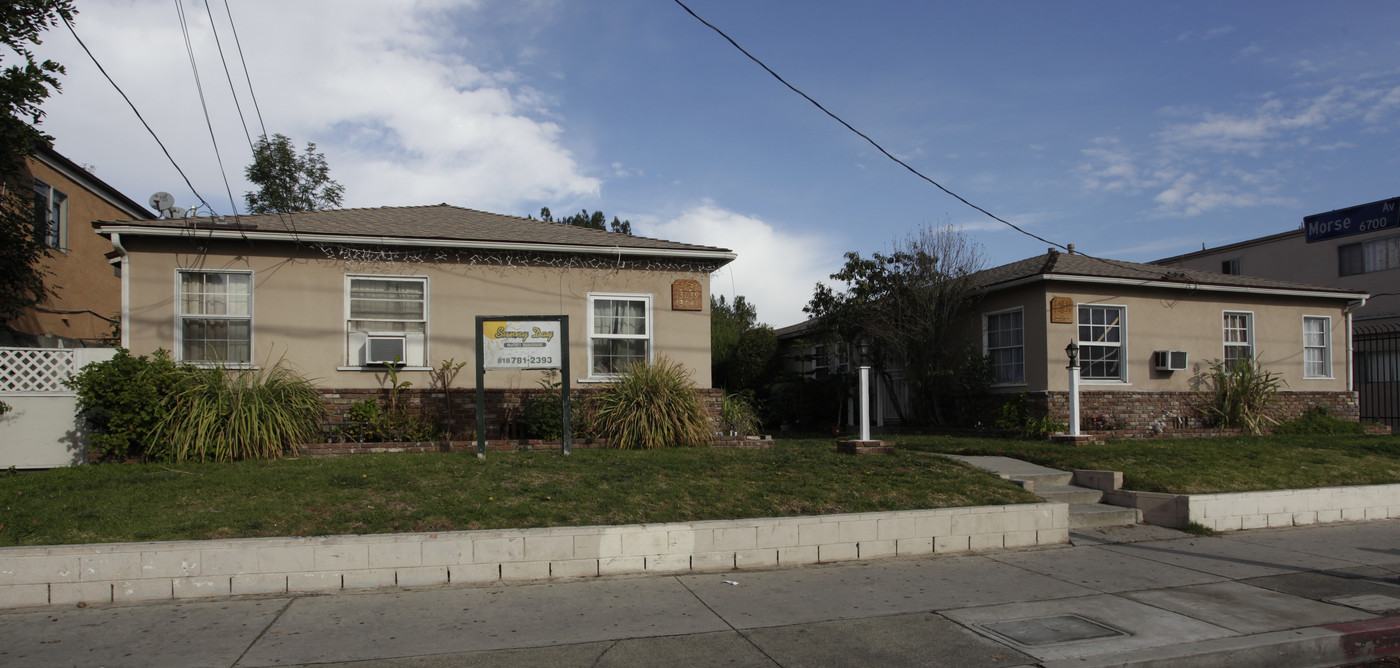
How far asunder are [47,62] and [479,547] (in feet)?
34.9

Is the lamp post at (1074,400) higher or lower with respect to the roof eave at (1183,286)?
lower

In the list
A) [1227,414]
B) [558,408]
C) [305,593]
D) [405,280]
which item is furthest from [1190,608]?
[1227,414]

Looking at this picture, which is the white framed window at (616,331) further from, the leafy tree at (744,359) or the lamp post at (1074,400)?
the leafy tree at (744,359)

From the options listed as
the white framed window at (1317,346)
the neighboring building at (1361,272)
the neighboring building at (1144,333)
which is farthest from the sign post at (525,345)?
the white framed window at (1317,346)

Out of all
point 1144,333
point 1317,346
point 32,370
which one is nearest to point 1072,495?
point 1144,333

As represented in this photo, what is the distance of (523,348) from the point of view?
442 inches

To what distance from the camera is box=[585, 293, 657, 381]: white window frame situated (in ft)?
44.6

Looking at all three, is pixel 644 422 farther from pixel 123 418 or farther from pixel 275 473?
pixel 123 418

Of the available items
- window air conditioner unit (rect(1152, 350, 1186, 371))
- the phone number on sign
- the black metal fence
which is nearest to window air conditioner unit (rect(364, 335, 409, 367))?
the phone number on sign

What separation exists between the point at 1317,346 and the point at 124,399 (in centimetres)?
2316

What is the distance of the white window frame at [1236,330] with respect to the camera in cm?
1789

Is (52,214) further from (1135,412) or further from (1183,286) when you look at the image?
(1183,286)

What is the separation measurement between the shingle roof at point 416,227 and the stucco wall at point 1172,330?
6.89 metres

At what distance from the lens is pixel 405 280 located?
13.2 meters
